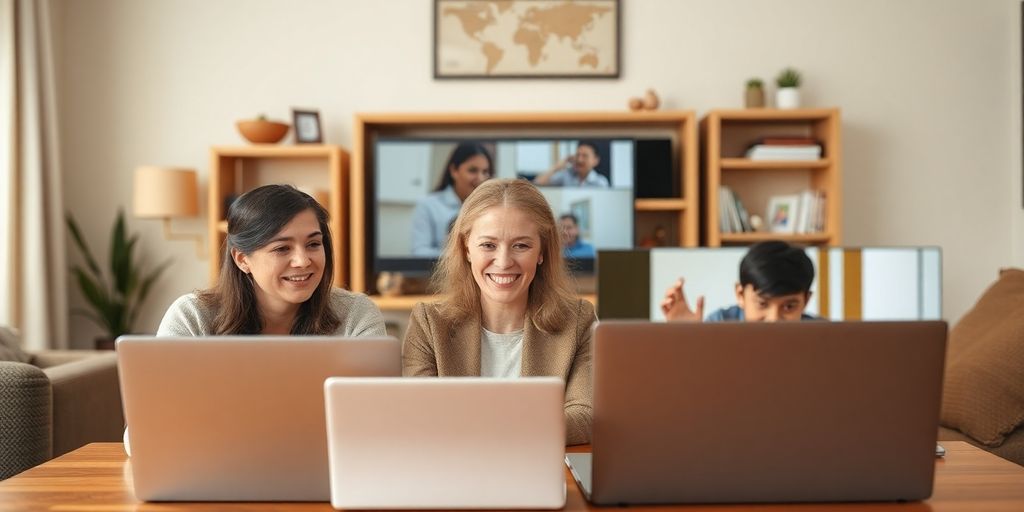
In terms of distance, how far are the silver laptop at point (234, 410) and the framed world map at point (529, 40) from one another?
11.7 feet

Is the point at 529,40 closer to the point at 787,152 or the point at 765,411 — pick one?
the point at 787,152

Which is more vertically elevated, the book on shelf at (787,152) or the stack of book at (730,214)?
the book on shelf at (787,152)

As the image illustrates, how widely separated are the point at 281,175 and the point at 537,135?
1.29 meters

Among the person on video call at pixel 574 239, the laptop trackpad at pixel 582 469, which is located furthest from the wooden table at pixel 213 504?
the person on video call at pixel 574 239

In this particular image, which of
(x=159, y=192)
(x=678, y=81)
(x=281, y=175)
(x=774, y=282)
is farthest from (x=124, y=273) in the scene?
(x=774, y=282)

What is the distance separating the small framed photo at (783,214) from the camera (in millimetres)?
4270

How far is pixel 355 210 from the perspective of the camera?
4203 millimetres

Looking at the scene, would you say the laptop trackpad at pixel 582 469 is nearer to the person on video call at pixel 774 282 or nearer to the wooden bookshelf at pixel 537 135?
the person on video call at pixel 774 282

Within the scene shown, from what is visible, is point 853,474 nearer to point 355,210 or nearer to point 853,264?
point 853,264

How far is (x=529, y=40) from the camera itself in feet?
14.6

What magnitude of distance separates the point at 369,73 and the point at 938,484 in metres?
3.74

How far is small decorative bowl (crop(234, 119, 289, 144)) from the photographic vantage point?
4.23 m

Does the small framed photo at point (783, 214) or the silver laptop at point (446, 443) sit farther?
the small framed photo at point (783, 214)

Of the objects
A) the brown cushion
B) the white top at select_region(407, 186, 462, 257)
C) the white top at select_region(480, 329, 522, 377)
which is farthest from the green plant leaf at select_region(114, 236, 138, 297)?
the brown cushion
